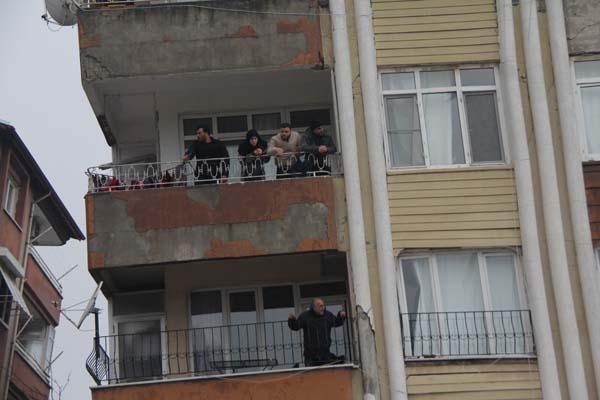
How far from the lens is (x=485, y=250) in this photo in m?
24.6

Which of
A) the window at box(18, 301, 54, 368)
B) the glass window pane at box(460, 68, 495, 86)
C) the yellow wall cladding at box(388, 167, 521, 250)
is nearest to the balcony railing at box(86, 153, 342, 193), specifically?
the yellow wall cladding at box(388, 167, 521, 250)

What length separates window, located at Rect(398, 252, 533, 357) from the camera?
24078 millimetres

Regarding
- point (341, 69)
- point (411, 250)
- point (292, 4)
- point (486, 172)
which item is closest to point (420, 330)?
point (411, 250)

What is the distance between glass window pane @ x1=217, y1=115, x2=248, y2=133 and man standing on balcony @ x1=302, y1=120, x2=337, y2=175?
8.32 ft

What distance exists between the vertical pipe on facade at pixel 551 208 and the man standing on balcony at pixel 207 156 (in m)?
5.52

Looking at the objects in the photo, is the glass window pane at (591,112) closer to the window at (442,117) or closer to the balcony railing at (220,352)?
the window at (442,117)

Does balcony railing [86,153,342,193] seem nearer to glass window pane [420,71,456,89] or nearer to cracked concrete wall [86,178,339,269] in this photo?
cracked concrete wall [86,178,339,269]

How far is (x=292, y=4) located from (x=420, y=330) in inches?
252

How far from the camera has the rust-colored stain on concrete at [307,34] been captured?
84.3ft

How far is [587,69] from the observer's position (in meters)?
25.7

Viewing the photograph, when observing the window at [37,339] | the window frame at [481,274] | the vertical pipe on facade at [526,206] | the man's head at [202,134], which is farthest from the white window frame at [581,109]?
the window at [37,339]

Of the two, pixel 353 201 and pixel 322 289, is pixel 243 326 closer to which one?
pixel 322 289

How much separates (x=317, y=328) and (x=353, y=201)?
7.54ft

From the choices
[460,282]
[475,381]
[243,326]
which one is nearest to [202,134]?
[243,326]
